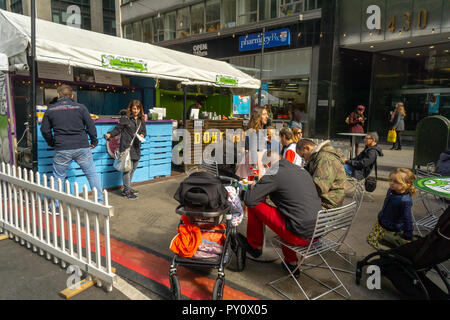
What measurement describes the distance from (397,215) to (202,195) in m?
2.11

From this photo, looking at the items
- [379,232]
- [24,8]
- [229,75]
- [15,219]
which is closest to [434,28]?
[229,75]

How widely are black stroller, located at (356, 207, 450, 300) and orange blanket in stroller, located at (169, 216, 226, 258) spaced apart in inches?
59.8

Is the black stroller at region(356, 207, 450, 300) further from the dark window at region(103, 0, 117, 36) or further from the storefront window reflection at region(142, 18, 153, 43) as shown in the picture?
the dark window at region(103, 0, 117, 36)

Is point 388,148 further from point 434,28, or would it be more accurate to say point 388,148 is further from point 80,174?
point 80,174

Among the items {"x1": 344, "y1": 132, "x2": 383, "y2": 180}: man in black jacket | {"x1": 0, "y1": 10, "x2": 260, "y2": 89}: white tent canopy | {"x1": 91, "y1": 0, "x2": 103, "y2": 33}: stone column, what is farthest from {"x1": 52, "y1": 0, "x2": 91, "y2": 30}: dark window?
{"x1": 344, "y1": 132, "x2": 383, "y2": 180}: man in black jacket

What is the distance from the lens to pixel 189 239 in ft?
9.52

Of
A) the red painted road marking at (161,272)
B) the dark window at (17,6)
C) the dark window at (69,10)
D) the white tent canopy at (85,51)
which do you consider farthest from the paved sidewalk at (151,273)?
the dark window at (17,6)

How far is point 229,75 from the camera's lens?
9.82 metres

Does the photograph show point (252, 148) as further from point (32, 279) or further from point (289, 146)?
point (32, 279)

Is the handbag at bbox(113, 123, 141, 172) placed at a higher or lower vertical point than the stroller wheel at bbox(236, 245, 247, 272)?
higher

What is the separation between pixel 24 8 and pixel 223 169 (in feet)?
132

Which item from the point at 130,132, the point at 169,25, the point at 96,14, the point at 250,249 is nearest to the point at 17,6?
the point at 96,14

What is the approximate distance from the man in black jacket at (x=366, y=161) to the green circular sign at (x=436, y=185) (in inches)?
81.0

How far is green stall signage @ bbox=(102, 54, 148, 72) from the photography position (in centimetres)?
626
